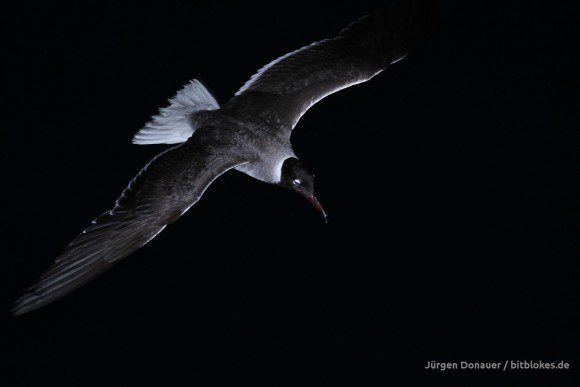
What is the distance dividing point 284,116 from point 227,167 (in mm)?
531

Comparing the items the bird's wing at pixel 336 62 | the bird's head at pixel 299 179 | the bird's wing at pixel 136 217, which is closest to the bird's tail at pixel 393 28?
the bird's wing at pixel 336 62

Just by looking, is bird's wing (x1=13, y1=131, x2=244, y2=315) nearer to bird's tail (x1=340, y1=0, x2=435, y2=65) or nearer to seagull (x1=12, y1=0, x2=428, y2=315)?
seagull (x1=12, y1=0, x2=428, y2=315)

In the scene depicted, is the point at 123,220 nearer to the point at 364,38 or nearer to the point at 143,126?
the point at 143,126

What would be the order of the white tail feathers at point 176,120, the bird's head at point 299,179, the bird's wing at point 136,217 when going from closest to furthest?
1. the bird's wing at point 136,217
2. the bird's head at point 299,179
3. the white tail feathers at point 176,120

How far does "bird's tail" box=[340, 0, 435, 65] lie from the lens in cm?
364

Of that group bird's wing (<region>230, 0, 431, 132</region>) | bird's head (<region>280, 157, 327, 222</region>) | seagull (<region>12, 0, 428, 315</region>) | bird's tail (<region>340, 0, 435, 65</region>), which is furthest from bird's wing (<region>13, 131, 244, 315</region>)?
bird's tail (<region>340, 0, 435, 65</region>)

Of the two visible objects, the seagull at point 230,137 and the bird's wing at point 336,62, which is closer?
the seagull at point 230,137

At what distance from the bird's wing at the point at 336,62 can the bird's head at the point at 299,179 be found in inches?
11.0

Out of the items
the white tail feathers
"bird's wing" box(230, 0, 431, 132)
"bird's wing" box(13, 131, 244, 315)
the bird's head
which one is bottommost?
"bird's wing" box(13, 131, 244, 315)

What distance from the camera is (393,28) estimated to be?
3703mm

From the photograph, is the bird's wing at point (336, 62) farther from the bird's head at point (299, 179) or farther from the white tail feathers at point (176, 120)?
the bird's head at point (299, 179)

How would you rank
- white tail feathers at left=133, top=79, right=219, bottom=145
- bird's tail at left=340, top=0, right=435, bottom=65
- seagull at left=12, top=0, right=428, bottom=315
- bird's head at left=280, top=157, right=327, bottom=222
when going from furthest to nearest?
bird's tail at left=340, top=0, right=435, bottom=65, white tail feathers at left=133, top=79, right=219, bottom=145, bird's head at left=280, top=157, right=327, bottom=222, seagull at left=12, top=0, right=428, bottom=315

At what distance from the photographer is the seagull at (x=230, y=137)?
2.64 meters

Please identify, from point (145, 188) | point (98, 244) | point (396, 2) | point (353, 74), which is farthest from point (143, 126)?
point (396, 2)
